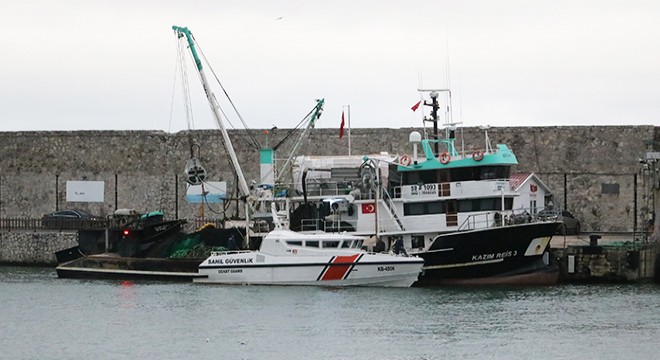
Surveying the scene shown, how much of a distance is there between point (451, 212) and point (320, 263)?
13.7 feet

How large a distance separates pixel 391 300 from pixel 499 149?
6.74 metres

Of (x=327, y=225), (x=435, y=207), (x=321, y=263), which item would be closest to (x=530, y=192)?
(x=435, y=207)

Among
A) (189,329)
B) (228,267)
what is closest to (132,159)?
(228,267)

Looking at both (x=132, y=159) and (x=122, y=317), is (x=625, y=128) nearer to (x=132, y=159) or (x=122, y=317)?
(x=132, y=159)

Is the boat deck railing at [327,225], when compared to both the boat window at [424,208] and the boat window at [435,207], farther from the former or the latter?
the boat window at [435,207]

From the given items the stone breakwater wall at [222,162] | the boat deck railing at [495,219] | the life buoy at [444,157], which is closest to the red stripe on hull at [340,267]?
the boat deck railing at [495,219]

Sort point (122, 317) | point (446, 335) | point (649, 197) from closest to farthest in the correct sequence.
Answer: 1. point (446, 335)
2. point (122, 317)
3. point (649, 197)

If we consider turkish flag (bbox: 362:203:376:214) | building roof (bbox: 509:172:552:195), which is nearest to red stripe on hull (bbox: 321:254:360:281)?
turkish flag (bbox: 362:203:376:214)

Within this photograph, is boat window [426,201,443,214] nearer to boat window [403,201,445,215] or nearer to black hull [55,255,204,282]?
boat window [403,201,445,215]

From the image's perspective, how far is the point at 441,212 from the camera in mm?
43906

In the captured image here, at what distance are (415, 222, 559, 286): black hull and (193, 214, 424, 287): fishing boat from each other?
3.33 ft

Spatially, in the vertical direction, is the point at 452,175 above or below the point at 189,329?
above

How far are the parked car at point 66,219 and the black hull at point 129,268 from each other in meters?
5.45

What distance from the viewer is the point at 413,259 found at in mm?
41781
